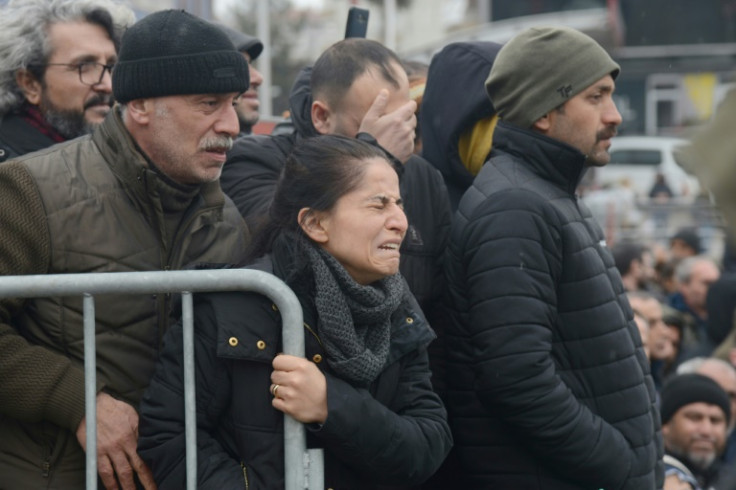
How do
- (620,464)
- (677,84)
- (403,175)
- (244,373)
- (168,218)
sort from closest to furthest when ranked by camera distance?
1. (244,373)
2. (168,218)
3. (620,464)
4. (403,175)
5. (677,84)

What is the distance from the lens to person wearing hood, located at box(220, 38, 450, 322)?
363 centimetres

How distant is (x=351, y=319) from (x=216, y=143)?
2.16 feet

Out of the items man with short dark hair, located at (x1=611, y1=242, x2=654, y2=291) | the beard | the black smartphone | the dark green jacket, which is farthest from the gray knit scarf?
man with short dark hair, located at (x1=611, y1=242, x2=654, y2=291)

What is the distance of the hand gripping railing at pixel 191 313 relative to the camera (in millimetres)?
2812

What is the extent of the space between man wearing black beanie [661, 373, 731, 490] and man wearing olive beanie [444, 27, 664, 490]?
6.59 feet

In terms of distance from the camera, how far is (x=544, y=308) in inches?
131

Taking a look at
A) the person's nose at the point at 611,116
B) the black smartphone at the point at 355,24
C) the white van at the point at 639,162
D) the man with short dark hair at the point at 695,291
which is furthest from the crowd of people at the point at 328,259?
the white van at the point at 639,162

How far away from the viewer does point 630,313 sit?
141 inches

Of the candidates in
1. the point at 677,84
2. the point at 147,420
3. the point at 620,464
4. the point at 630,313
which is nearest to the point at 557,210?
the point at 630,313

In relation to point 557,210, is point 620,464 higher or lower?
lower

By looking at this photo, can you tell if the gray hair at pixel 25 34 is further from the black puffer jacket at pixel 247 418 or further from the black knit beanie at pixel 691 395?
the black knit beanie at pixel 691 395

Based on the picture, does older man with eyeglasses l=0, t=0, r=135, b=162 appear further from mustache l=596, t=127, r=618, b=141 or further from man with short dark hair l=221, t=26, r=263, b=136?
mustache l=596, t=127, r=618, b=141

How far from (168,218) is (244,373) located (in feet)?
1.75

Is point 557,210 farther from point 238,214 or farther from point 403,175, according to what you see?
point 238,214
